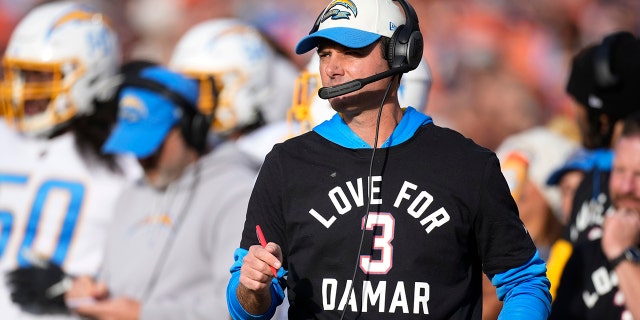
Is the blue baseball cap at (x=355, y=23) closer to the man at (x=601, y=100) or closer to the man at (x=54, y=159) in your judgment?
the man at (x=601, y=100)

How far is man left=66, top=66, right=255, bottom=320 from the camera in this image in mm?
5715

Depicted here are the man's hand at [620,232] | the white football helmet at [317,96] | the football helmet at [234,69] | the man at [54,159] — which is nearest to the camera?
the white football helmet at [317,96]

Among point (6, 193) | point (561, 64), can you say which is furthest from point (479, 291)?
point (561, 64)

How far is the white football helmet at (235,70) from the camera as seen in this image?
792 cm

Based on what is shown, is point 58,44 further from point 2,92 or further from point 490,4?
point 490,4

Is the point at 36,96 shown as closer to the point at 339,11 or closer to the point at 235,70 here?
the point at 235,70

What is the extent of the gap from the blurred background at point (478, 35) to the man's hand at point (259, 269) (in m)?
8.06

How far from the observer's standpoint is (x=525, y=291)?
3646 mm

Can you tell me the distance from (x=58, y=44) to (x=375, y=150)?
394 centimetres

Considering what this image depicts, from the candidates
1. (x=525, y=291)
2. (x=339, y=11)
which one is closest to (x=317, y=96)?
(x=339, y=11)

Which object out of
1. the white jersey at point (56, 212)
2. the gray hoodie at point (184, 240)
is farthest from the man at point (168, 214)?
the white jersey at point (56, 212)

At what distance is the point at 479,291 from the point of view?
373 centimetres

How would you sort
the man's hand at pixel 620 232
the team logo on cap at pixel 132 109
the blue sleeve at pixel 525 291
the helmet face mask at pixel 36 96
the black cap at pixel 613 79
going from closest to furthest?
1. the blue sleeve at pixel 525 291
2. the man's hand at pixel 620 232
3. the black cap at pixel 613 79
4. the team logo on cap at pixel 132 109
5. the helmet face mask at pixel 36 96

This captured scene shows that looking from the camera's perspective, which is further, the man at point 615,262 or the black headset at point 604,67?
the black headset at point 604,67
